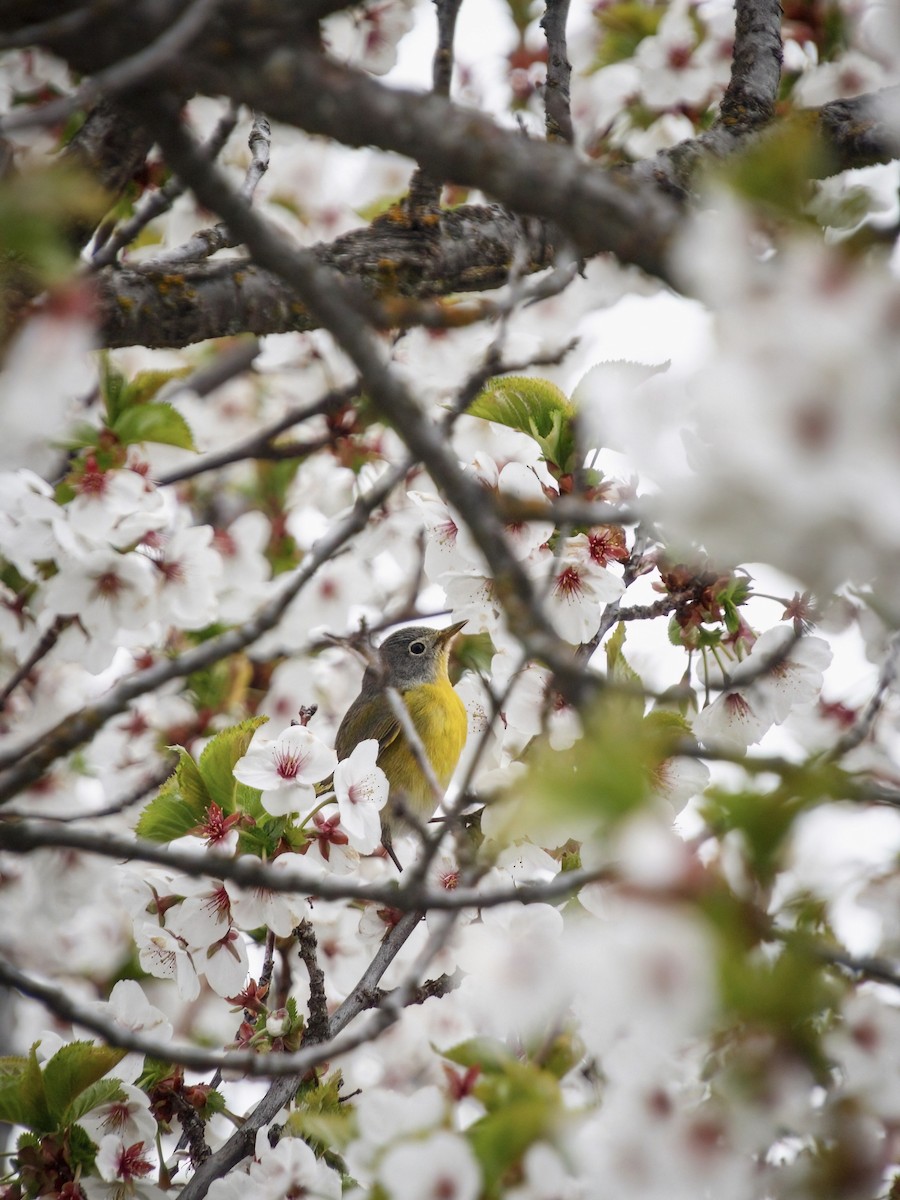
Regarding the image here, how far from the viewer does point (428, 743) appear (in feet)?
14.7

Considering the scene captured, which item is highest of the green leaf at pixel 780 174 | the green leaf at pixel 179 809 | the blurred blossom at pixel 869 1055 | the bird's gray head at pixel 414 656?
the bird's gray head at pixel 414 656

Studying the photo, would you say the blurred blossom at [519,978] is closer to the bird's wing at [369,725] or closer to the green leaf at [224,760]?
the green leaf at [224,760]

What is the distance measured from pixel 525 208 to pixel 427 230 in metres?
1.33

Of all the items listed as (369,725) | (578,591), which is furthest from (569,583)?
(369,725)

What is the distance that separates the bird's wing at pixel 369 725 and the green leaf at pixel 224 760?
70.8 inches

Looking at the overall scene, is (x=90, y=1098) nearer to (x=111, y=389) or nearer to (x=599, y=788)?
(x=111, y=389)

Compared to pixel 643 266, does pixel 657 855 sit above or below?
below

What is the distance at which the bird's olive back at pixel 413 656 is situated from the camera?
184 inches

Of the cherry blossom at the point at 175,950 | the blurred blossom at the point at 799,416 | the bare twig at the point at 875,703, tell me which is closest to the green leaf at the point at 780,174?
the blurred blossom at the point at 799,416

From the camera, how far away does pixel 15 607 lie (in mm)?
2564

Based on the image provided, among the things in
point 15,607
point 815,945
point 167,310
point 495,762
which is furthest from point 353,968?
point 815,945

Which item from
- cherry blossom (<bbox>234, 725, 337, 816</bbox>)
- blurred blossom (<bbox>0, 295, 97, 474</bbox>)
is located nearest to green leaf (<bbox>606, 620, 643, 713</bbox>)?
cherry blossom (<bbox>234, 725, 337, 816</bbox>)

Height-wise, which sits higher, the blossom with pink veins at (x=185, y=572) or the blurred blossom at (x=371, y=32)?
the blurred blossom at (x=371, y=32)

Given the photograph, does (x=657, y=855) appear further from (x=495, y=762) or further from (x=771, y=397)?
(x=495, y=762)
